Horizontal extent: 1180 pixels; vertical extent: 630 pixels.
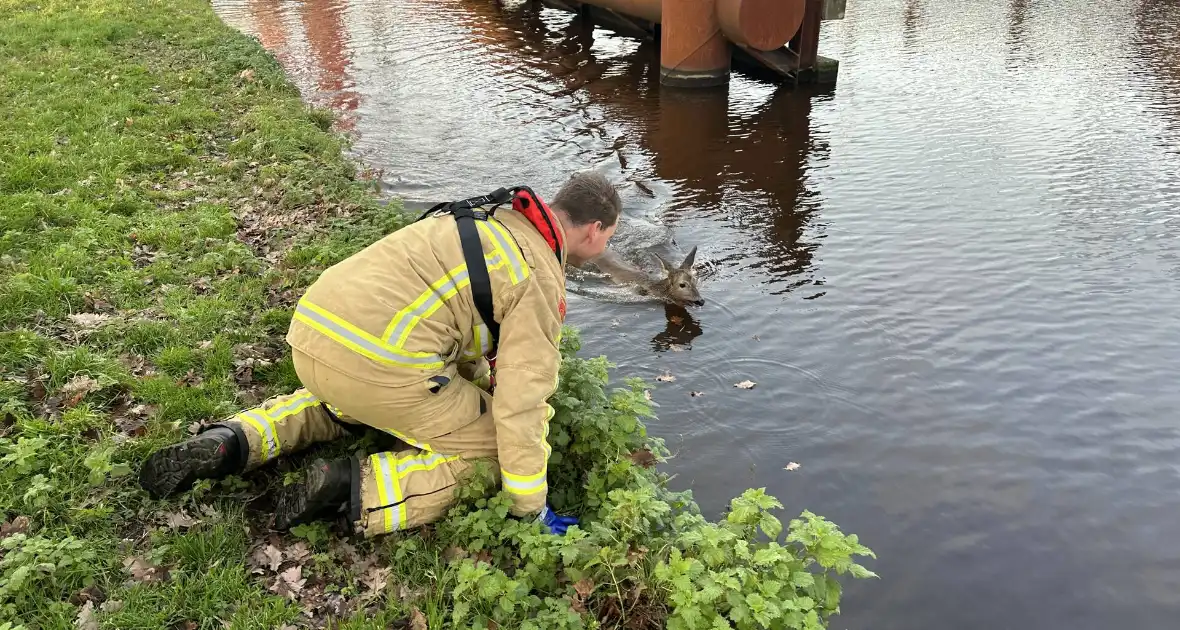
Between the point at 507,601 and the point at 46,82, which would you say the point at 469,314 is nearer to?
the point at 507,601

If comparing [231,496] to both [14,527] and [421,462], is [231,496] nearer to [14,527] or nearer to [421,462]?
[14,527]

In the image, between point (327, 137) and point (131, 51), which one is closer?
point (327, 137)

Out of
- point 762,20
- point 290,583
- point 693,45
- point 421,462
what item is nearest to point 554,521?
point 421,462

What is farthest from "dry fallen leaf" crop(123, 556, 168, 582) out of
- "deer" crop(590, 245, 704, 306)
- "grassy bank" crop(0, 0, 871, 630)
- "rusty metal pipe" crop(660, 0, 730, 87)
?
"rusty metal pipe" crop(660, 0, 730, 87)

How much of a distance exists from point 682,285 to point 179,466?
17.7 ft

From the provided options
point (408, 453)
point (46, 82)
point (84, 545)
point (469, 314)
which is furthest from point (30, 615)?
point (46, 82)

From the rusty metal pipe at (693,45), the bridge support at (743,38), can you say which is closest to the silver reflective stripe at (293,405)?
the bridge support at (743,38)

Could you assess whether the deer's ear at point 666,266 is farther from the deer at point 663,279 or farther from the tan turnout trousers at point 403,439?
the tan turnout trousers at point 403,439

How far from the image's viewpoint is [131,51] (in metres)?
15.3

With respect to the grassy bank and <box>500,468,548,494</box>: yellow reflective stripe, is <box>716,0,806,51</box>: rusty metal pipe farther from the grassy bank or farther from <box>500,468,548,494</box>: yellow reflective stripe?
<box>500,468,548,494</box>: yellow reflective stripe

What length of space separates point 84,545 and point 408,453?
147 cm

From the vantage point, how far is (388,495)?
3744 millimetres

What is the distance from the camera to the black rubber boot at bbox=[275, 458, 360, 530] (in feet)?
12.1

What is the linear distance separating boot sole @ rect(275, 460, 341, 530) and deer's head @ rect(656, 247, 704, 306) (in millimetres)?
4974
